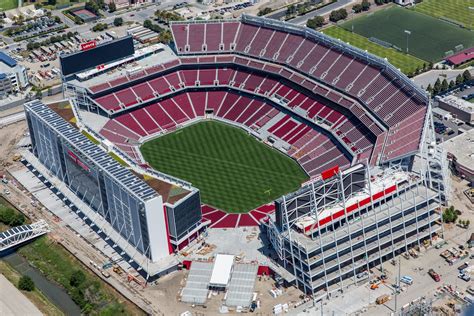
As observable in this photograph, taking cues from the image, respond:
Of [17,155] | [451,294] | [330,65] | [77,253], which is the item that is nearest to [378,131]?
[330,65]

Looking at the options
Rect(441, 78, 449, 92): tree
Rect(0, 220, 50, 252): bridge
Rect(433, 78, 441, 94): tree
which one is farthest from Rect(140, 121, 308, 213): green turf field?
Rect(441, 78, 449, 92): tree

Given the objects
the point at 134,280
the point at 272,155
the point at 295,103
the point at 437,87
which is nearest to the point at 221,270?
the point at 134,280

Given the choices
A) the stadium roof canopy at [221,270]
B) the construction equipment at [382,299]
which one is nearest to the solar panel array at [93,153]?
the stadium roof canopy at [221,270]

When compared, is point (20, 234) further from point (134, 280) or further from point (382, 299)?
point (382, 299)

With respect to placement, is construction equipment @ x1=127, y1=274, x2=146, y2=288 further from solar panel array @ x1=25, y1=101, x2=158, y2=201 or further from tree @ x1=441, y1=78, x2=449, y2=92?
tree @ x1=441, y1=78, x2=449, y2=92

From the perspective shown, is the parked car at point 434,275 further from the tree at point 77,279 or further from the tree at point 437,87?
the tree at point 437,87

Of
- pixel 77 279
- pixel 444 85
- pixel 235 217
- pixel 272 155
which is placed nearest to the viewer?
pixel 77 279
